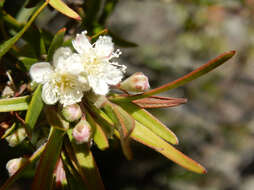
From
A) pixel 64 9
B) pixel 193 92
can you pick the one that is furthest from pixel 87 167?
pixel 193 92

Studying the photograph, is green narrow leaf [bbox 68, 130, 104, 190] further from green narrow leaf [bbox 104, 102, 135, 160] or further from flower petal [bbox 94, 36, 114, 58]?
flower petal [bbox 94, 36, 114, 58]

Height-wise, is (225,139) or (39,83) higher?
→ (39,83)

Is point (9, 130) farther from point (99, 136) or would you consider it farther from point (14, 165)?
point (99, 136)

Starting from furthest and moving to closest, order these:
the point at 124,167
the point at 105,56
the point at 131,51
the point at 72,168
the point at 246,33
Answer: the point at 246,33, the point at 131,51, the point at 124,167, the point at 105,56, the point at 72,168

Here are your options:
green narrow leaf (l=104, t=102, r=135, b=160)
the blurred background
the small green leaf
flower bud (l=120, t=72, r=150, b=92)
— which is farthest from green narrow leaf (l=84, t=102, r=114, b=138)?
the blurred background

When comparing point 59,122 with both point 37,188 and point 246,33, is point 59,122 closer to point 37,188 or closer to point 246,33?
point 37,188

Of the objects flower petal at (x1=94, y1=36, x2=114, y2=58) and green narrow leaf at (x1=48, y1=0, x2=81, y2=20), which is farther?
flower petal at (x1=94, y1=36, x2=114, y2=58)

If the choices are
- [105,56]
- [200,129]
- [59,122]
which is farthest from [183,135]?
[59,122]
